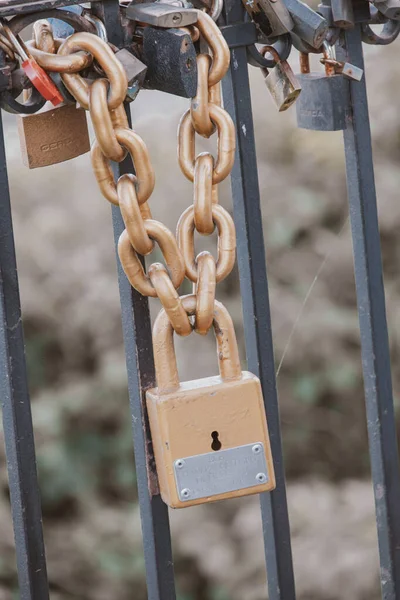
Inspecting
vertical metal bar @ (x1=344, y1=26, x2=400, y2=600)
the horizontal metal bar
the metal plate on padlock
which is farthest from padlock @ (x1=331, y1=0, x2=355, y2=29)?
the metal plate on padlock

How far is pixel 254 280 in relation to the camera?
1.03m

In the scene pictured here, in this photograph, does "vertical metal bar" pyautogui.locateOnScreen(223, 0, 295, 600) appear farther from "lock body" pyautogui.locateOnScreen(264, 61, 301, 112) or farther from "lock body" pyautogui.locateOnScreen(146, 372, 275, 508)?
"lock body" pyautogui.locateOnScreen(146, 372, 275, 508)

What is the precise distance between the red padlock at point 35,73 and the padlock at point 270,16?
0.82 ft

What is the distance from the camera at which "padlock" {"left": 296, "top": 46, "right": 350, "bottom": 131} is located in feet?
3.52

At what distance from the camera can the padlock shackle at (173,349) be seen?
2.82 ft

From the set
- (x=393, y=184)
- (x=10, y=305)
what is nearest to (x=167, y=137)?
(x=393, y=184)

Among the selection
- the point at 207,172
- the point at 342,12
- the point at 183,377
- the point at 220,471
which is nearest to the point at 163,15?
the point at 207,172

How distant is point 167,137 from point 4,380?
1.43m

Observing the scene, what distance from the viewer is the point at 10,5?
0.81 metres

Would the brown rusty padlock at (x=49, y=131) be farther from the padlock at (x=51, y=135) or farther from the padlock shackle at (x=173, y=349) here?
the padlock shackle at (x=173, y=349)

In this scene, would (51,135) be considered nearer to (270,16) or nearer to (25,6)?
(25,6)

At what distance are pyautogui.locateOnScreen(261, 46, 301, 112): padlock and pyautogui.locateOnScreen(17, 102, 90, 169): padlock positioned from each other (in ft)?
0.78

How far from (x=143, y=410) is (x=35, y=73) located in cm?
33

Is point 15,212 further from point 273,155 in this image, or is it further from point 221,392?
point 221,392
